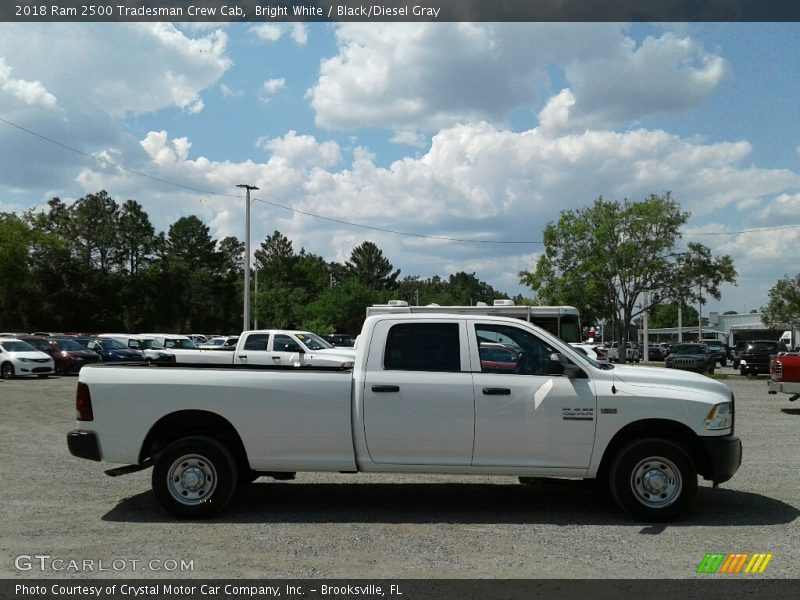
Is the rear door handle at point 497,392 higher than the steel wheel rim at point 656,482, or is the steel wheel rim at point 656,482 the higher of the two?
the rear door handle at point 497,392

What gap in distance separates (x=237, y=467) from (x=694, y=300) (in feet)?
127

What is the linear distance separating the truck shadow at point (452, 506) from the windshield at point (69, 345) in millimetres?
27563

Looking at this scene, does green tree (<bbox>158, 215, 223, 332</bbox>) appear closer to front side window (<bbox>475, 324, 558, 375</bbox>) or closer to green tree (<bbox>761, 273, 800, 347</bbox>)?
green tree (<bbox>761, 273, 800, 347</bbox>)

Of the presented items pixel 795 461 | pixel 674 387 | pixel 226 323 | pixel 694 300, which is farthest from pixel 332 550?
pixel 226 323

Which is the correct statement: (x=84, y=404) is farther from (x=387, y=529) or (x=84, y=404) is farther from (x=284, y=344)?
(x=284, y=344)

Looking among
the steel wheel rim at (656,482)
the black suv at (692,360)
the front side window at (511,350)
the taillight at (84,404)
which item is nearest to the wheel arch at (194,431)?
the taillight at (84,404)

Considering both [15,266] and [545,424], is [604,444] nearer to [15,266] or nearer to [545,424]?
[545,424]

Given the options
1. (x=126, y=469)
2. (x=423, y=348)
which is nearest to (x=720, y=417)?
(x=423, y=348)

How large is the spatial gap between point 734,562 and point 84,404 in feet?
19.3

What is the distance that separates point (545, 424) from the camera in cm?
710

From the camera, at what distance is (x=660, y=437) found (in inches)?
289

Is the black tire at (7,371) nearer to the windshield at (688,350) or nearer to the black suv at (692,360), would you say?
the black suv at (692,360)

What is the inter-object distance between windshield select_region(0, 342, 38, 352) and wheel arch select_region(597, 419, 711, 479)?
28605 millimetres

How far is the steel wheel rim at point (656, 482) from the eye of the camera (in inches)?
280
